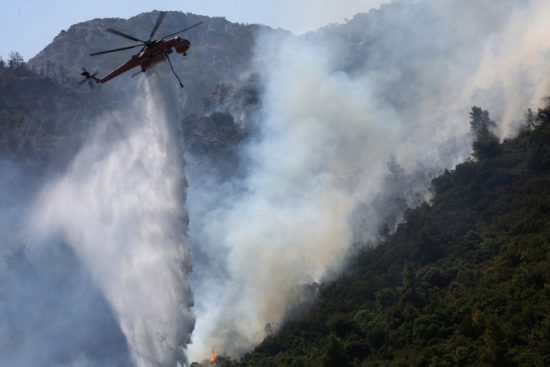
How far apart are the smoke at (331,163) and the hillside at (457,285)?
5.73 m

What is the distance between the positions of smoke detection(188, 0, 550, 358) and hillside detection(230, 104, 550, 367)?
18.8 ft

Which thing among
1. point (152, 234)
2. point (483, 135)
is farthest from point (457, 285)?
point (483, 135)

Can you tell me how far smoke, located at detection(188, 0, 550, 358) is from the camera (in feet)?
323

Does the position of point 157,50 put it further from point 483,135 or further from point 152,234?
point 483,135

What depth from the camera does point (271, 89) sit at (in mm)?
162500

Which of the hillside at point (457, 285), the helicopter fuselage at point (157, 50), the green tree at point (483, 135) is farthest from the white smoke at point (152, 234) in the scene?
the green tree at point (483, 135)

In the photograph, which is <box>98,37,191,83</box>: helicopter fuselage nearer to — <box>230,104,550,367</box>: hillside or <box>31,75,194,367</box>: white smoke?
<box>31,75,194,367</box>: white smoke

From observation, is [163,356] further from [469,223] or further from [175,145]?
[469,223]

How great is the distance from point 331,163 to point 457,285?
52.6 meters

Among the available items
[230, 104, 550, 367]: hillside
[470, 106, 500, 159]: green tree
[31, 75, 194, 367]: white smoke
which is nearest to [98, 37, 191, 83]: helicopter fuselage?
[31, 75, 194, 367]: white smoke

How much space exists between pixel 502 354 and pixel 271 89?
4561 inches

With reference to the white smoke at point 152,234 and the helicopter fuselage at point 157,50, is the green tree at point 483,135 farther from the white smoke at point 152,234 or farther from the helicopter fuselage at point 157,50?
the helicopter fuselage at point 157,50

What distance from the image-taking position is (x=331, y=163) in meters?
125

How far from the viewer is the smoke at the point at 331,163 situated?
A: 9850 centimetres
